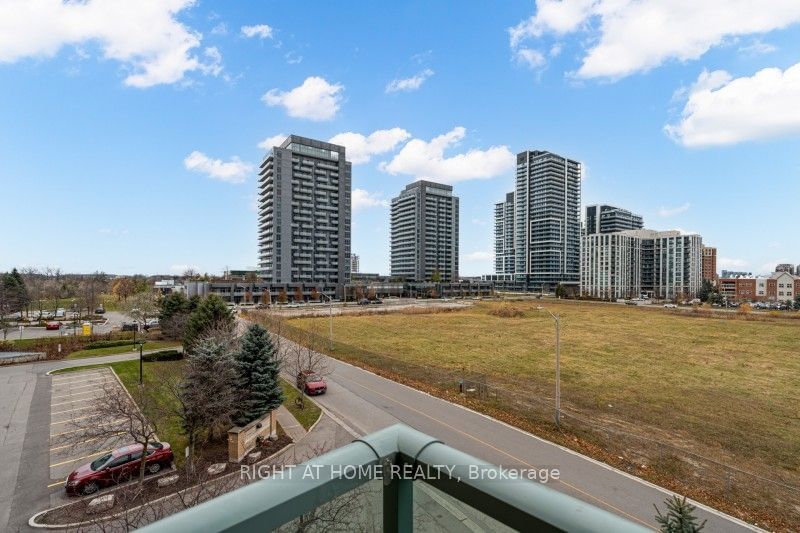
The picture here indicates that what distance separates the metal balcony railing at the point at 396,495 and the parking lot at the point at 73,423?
16120 mm

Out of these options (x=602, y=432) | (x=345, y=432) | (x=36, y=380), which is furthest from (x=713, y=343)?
(x=36, y=380)

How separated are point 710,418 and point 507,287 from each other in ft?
510

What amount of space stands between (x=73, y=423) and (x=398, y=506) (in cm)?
2524

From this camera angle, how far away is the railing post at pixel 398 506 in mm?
1763

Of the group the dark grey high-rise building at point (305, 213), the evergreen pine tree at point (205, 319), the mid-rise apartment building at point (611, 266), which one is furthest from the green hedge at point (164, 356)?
the mid-rise apartment building at point (611, 266)

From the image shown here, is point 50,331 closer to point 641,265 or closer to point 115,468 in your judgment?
point 115,468

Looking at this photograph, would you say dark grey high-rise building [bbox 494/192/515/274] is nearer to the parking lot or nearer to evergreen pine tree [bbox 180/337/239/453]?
the parking lot

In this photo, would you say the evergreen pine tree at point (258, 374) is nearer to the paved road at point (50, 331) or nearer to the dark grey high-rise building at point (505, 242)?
the paved road at point (50, 331)

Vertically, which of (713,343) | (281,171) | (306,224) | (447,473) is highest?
(281,171)

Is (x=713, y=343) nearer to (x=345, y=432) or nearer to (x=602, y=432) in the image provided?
(x=602, y=432)

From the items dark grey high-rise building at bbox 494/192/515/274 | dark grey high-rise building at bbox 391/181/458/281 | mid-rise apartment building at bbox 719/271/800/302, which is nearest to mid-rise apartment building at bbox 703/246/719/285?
mid-rise apartment building at bbox 719/271/800/302

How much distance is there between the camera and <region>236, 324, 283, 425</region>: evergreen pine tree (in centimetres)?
1761

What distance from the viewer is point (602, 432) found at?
723 inches

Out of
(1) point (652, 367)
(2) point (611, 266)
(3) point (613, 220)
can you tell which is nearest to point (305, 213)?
(1) point (652, 367)
